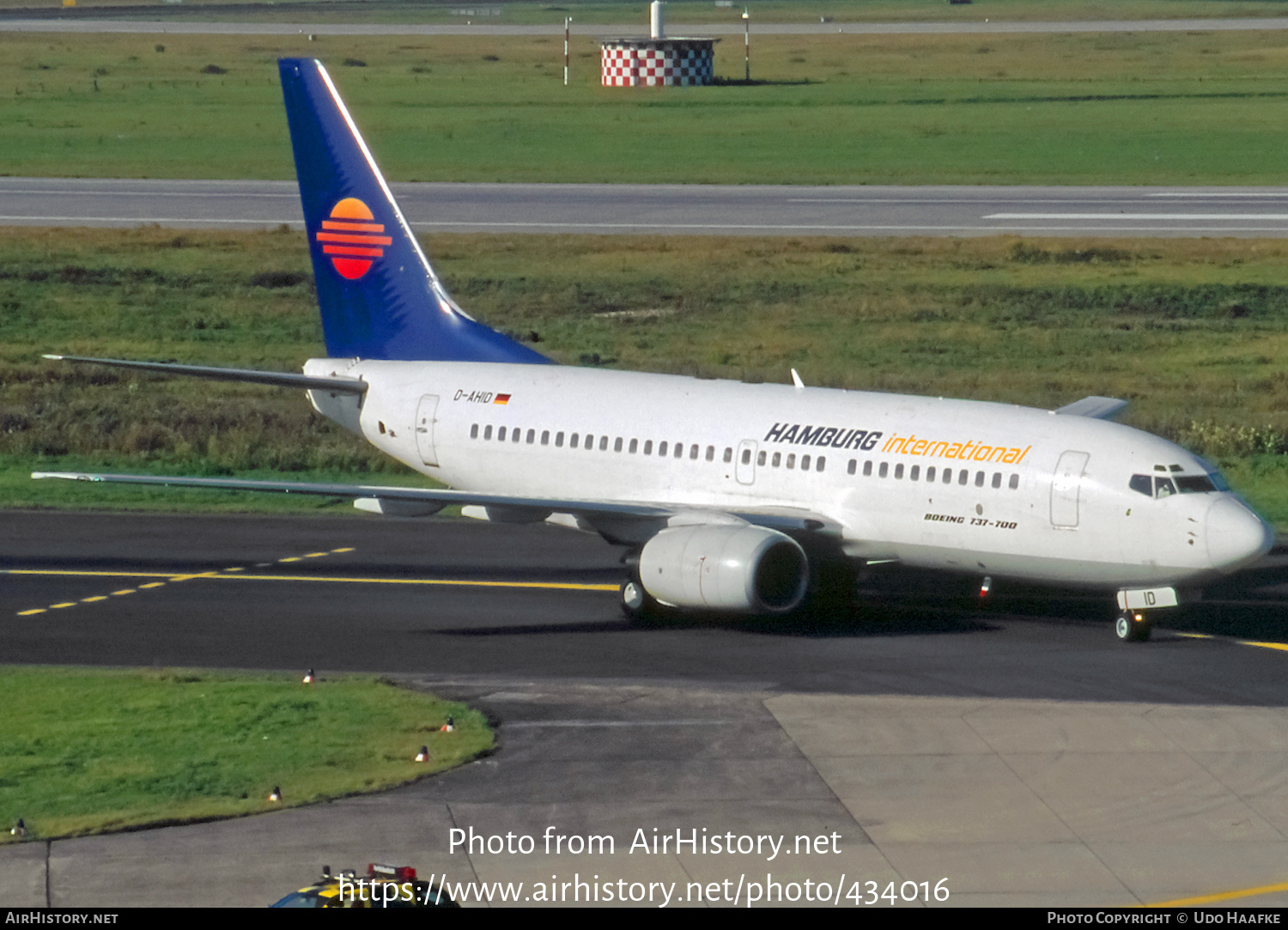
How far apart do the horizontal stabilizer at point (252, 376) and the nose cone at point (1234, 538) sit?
17400 mm

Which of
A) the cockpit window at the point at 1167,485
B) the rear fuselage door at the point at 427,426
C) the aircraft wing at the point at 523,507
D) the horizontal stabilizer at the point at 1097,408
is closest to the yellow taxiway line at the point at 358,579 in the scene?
the rear fuselage door at the point at 427,426

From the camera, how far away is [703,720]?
28094 millimetres

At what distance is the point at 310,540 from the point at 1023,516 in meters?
16.6

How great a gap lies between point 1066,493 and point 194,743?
14.7 m

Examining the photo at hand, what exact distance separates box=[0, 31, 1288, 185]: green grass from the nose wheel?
2584 inches

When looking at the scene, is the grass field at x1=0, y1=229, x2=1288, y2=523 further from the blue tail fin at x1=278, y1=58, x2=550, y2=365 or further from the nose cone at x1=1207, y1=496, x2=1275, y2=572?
the nose cone at x1=1207, y1=496, x2=1275, y2=572

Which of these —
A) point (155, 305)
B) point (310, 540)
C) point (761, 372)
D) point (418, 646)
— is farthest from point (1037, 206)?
point (418, 646)

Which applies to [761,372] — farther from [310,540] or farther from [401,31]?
[401,31]

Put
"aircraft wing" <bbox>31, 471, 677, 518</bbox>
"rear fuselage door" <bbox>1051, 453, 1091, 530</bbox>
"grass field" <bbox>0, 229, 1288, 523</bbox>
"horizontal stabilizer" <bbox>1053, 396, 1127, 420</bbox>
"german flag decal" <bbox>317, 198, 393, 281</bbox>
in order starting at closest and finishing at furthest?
"rear fuselage door" <bbox>1051, 453, 1091, 530</bbox>, "aircraft wing" <bbox>31, 471, 677, 518</bbox>, "horizontal stabilizer" <bbox>1053, 396, 1127, 420</bbox>, "german flag decal" <bbox>317, 198, 393, 281</bbox>, "grass field" <bbox>0, 229, 1288, 523</bbox>

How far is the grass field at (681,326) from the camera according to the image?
50.9 metres

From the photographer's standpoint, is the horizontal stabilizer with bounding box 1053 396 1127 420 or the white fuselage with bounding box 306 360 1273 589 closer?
the white fuselage with bounding box 306 360 1273 589

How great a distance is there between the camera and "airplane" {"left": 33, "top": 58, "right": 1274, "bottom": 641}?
32344mm

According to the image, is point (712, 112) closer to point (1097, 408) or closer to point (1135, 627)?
point (1097, 408)

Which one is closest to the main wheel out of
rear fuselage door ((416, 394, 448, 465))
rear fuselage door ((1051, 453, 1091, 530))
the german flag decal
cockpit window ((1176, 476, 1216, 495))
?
rear fuselage door ((416, 394, 448, 465))
